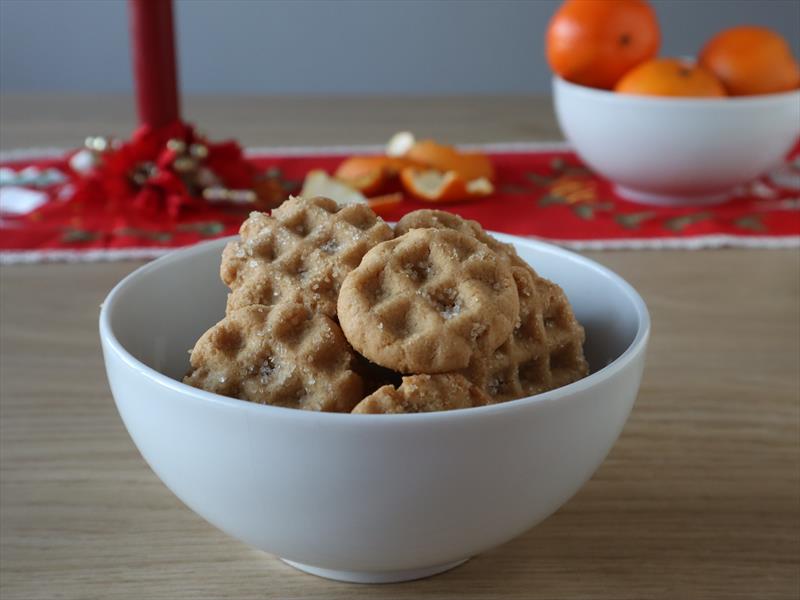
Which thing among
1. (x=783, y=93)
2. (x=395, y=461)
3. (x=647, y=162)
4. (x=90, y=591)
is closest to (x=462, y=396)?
(x=395, y=461)

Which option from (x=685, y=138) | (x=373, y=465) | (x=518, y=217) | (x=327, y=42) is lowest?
(x=327, y=42)

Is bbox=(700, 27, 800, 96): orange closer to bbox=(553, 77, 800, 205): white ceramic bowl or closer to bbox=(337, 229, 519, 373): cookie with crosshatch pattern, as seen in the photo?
bbox=(553, 77, 800, 205): white ceramic bowl

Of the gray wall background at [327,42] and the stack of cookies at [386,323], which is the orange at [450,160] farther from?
the gray wall background at [327,42]

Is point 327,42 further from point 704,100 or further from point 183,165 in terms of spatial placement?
point 704,100

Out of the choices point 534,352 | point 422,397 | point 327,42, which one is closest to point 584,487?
point 534,352

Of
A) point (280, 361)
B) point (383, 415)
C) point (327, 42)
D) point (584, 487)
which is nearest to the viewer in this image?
point (383, 415)

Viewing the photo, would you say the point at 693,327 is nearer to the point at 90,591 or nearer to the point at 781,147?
the point at 781,147
